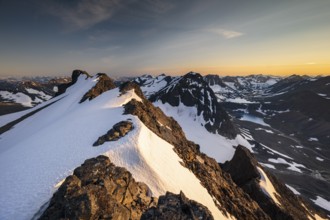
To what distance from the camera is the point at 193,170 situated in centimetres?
3353

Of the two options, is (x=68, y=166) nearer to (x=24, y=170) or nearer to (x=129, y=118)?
(x=24, y=170)

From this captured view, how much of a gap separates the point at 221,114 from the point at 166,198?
139 metres

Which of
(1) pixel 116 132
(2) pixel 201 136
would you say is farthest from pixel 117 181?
(2) pixel 201 136

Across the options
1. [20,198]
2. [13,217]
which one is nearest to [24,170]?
[20,198]

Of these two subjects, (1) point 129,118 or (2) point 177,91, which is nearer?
(1) point 129,118

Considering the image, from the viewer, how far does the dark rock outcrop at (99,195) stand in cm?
1418

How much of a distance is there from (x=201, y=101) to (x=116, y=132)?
423 feet

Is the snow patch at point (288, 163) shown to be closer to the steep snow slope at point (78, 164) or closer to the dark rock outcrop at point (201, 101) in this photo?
the dark rock outcrop at point (201, 101)

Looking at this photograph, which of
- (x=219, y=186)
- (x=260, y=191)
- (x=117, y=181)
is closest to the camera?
(x=117, y=181)

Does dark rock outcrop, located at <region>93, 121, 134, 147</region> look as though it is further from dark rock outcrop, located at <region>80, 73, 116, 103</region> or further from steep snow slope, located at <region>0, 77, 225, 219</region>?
dark rock outcrop, located at <region>80, 73, 116, 103</region>

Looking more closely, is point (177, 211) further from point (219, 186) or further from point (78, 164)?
point (219, 186)

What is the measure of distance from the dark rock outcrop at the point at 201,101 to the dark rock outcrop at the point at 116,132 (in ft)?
362

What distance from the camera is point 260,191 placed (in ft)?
151

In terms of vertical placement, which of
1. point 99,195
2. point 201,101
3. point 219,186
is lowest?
point 201,101
